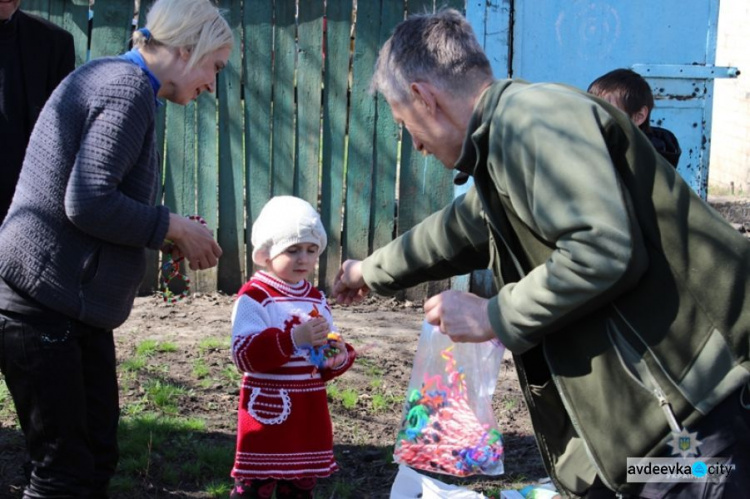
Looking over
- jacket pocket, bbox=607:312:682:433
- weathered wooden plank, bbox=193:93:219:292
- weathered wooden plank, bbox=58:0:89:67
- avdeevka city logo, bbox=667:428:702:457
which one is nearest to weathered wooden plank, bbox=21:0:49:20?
weathered wooden plank, bbox=58:0:89:67

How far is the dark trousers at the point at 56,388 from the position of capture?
2910 mm

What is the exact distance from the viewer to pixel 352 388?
520cm

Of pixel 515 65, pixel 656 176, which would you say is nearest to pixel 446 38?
pixel 656 176

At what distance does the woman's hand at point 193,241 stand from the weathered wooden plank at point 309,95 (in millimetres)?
3697

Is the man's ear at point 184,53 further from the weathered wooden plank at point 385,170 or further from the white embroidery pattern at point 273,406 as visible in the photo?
the weathered wooden plank at point 385,170

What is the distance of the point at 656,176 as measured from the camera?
2.15 m

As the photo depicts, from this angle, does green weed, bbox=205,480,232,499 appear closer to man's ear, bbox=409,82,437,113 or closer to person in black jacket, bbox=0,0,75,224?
person in black jacket, bbox=0,0,75,224

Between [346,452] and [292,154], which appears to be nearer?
[346,452]

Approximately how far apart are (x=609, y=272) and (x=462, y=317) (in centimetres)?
38

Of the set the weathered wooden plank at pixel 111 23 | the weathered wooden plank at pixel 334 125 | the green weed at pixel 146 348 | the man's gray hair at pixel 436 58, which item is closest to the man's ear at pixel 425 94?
the man's gray hair at pixel 436 58

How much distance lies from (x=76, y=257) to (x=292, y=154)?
390 cm

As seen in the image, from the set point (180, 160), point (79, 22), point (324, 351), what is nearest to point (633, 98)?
point (324, 351)

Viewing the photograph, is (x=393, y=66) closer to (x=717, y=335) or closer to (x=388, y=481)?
(x=717, y=335)

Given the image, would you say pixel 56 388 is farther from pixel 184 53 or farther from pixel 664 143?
pixel 664 143
